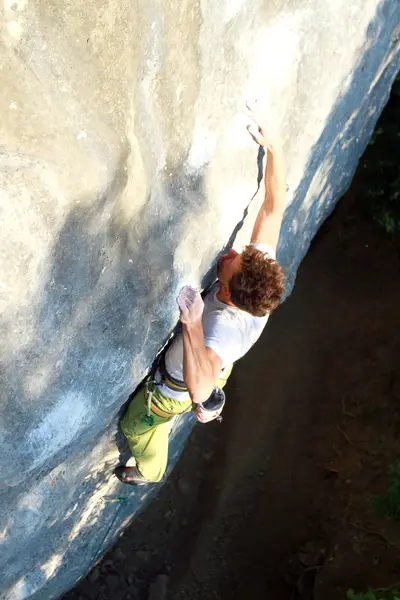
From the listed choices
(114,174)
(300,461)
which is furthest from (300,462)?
(114,174)

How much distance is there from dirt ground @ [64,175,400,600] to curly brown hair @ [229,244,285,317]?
299 centimetres

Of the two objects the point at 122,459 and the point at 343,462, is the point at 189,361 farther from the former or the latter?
the point at 343,462

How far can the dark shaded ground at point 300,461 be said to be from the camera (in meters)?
4.73

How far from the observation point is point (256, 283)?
2.24 metres

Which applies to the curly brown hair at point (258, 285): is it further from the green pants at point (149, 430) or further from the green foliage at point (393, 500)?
the green foliage at point (393, 500)

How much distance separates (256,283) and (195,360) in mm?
353

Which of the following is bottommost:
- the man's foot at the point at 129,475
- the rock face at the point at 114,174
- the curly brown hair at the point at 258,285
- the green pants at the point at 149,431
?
the man's foot at the point at 129,475

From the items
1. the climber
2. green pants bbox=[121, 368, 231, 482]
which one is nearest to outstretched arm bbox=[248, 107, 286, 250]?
the climber

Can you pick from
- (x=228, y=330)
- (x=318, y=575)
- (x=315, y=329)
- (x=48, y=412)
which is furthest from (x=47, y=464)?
(x=315, y=329)

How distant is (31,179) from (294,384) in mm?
3885

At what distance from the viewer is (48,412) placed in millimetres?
2166

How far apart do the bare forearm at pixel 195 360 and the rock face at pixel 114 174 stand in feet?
0.75

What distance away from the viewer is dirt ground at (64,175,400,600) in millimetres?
4734

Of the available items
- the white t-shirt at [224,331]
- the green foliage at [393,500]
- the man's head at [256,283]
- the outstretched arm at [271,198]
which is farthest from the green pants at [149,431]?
the green foliage at [393,500]
